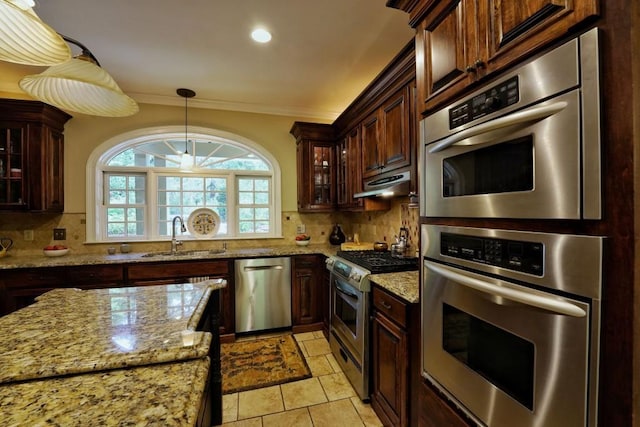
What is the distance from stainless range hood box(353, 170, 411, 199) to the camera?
2071mm

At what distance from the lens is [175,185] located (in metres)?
3.65

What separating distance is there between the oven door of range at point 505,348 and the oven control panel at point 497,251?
0.06 meters

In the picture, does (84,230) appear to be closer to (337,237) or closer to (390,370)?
(337,237)

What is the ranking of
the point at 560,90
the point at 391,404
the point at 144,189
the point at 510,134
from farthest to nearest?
the point at 144,189 → the point at 391,404 → the point at 510,134 → the point at 560,90

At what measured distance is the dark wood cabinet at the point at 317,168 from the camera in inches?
142

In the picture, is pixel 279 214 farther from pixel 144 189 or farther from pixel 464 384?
pixel 464 384

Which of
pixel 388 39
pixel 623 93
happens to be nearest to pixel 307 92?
pixel 388 39

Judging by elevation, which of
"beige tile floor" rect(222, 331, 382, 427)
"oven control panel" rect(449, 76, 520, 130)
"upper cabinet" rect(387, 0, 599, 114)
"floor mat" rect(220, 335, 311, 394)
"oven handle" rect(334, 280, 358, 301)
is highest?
"upper cabinet" rect(387, 0, 599, 114)

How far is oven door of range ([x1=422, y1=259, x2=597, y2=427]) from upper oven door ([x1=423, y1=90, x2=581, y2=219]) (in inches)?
9.8

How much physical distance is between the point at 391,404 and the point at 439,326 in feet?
2.71

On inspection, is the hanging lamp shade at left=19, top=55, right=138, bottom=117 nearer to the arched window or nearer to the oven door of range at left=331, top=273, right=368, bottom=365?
the arched window

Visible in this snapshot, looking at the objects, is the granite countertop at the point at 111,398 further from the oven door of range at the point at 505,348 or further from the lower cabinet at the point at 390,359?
the lower cabinet at the point at 390,359

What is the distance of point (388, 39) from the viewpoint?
7.60 feet

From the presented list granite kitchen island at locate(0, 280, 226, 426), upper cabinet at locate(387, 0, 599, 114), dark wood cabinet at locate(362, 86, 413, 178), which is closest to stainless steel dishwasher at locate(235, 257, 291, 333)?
dark wood cabinet at locate(362, 86, 413, 178)
